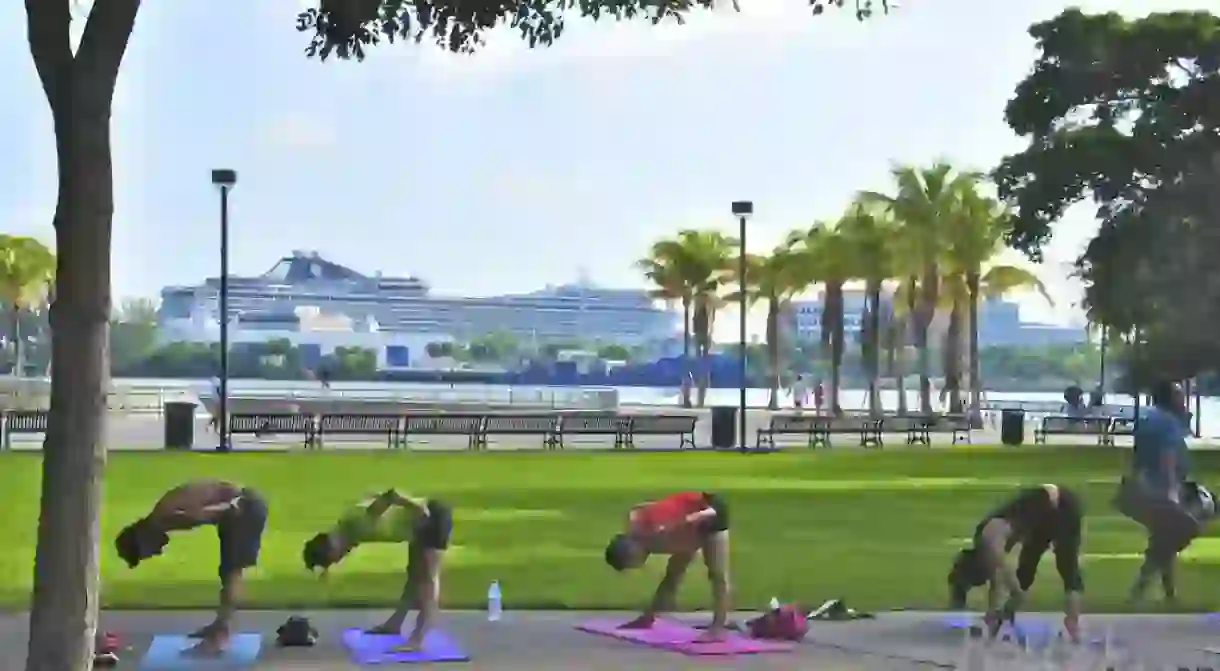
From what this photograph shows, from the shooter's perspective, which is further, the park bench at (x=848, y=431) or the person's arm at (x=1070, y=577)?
the park bench at (x=848, y=431)

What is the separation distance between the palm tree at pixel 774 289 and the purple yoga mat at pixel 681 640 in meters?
64.5

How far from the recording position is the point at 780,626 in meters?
11.0

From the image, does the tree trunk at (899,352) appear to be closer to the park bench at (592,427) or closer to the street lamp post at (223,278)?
the park bench at (592,427)

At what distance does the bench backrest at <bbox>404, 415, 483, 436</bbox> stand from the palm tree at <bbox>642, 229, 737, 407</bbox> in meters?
46.6

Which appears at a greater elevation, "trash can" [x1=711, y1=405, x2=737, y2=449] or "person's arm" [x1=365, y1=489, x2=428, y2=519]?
"person's arm" [x1=365, y1=489, x2=428, y2=519]

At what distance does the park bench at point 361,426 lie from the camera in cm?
3628

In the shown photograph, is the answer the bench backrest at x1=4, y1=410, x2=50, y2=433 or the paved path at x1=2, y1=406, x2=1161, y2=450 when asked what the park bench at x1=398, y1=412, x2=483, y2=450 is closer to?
the paved path at x1=2, y1=406, x2=1161, y2=450

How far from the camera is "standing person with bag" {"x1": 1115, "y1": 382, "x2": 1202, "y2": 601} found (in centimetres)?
1299

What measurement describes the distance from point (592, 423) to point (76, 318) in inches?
1240

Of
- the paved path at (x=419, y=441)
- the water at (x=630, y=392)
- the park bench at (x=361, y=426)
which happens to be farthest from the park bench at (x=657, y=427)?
the water at (x=630, y=392)

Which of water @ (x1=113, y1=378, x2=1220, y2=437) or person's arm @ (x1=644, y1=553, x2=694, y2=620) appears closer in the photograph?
person's arm @ (x1=644, y1=553, x2=694, y2=620)

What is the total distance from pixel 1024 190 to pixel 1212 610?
28925 mm

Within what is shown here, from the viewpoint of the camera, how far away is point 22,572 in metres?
14.9

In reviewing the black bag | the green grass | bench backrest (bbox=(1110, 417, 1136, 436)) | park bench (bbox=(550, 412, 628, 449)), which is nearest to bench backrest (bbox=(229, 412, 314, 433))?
the green grass
